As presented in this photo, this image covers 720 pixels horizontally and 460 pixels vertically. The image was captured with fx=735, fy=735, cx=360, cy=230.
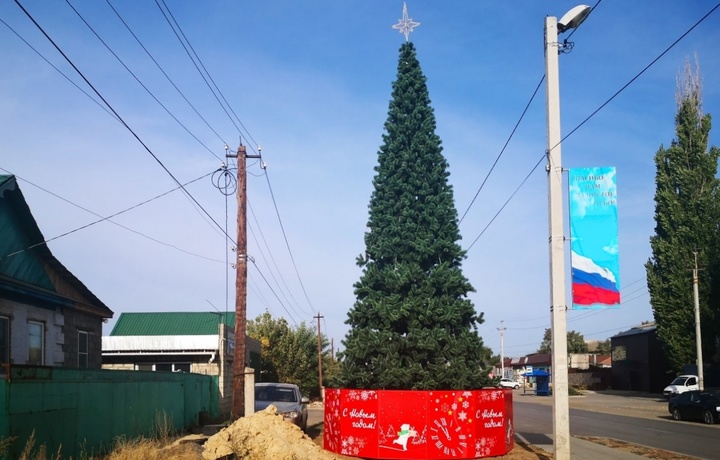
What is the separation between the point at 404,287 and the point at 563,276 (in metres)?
5.72

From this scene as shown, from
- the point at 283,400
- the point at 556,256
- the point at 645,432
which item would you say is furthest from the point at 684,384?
the point at 556,256

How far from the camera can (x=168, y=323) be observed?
1615 inches

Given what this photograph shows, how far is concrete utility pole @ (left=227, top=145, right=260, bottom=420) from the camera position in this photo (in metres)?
19.9

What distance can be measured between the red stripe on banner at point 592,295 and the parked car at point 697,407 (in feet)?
67.7

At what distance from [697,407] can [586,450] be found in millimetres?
15817

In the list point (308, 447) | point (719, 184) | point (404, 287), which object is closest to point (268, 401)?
point (404, 287)

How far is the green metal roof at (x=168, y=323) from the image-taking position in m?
40.0

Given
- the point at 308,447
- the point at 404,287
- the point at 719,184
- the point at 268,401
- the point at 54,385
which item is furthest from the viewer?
the point at 719,184

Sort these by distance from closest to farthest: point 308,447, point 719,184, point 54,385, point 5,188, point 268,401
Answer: point 54,385
point 308,447
point 5,188
point 268,401
point 719,184

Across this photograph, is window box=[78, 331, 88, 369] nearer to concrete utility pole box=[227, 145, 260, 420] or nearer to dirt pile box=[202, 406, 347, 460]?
concrete utility pole box=[227, 145, 260, 420]

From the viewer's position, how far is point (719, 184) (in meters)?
52.2

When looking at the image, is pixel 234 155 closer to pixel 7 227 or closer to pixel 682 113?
pixel 7 227

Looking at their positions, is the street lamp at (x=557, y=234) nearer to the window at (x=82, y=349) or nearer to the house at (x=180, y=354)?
the window at (x=82, y=349)

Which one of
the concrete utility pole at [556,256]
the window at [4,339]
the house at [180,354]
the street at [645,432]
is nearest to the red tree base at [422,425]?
the concrete utility pole at [556,256]
